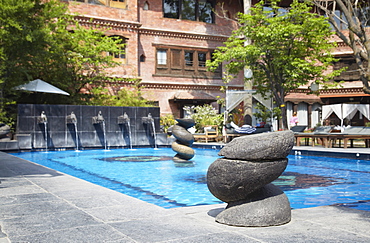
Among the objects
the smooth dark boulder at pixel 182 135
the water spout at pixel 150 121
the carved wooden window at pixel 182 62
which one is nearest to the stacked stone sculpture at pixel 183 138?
the smooth dark boulder at pixel 182 135

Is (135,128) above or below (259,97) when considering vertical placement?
below

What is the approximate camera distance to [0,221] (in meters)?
4.08

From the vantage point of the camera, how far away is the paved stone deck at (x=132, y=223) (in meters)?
3.48

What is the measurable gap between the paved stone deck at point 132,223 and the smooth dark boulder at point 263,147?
0.72 metres

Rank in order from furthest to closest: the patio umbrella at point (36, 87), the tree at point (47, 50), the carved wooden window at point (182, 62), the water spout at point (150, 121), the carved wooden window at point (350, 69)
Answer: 1. the carved wooden window at point (350, 69)
2. the carved wooden window at point (182, 62)
3. the water spout at point (150, 121)
4. the patio umbrella at point (36, 87)
5. the tree at point (47, 50)

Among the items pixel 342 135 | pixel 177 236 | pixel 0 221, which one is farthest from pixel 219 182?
pixel 342 135

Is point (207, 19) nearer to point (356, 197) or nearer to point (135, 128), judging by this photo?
point (135, 128)

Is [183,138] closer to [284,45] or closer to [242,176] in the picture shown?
[242,176]

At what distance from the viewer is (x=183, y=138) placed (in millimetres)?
12750

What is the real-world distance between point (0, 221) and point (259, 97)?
20.7 metres

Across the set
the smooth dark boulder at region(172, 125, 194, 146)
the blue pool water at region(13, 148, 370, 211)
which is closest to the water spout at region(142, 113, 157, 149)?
the blue pool water at region(13, 148, 370, 211)

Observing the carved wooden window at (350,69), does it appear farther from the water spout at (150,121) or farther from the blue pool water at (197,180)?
the blue pool water at (197,180)

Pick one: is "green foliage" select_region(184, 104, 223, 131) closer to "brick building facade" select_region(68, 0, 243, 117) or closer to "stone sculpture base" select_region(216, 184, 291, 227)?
"brick building facade" select_region(68, 0, 243, 117)

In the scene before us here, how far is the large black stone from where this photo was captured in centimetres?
417
